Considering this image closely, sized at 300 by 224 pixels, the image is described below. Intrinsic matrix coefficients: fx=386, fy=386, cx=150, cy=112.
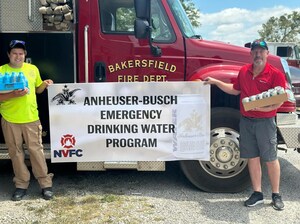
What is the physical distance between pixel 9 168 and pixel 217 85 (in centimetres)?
334

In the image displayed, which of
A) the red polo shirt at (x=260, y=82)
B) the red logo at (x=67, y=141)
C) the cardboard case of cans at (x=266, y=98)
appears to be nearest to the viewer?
the cardboard case of cans at (x=266, y=98)

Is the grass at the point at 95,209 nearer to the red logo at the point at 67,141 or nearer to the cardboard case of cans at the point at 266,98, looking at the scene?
the red logo at the point at 67,141

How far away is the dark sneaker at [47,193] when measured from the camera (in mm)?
4426

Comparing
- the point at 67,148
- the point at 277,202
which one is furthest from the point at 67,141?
the point at 277,202

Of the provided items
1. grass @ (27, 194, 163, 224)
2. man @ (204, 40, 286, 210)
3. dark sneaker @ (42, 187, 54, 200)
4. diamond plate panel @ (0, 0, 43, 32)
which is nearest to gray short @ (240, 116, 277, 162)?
man @ (204, 40, 286, 210)

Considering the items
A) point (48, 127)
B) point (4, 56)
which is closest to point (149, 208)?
point (48, 127)

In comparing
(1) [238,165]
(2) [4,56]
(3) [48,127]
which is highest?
(2) [4,56]

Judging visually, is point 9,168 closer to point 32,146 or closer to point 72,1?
point 32,146

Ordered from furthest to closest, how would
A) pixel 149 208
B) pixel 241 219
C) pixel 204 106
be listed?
pixel 204 106
pixel 149 208
pixel 241 219

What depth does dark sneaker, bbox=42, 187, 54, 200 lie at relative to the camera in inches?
174

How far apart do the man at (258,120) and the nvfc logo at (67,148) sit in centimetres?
169

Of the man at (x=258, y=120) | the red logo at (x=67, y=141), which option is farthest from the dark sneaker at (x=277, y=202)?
the red logo at (x=67, y=141)

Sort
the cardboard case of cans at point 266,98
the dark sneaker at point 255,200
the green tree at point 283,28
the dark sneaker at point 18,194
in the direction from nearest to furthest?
the cardboard case of cans at point 266,98 < the dark sneaker at point 255,200 < the dark sneaker at point 18,194 < the green tree at point 283,28

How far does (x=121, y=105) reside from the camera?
14.6 feet
